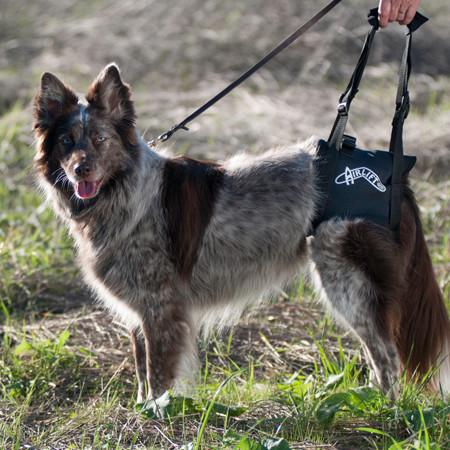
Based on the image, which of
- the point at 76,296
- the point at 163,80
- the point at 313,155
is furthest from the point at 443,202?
the point at 163,80

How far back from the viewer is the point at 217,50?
12.2 metres

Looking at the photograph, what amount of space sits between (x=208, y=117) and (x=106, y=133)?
531 centimetres

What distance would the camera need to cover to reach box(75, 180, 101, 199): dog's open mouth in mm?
4375

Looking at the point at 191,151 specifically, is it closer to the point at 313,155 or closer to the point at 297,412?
the point at 313,155

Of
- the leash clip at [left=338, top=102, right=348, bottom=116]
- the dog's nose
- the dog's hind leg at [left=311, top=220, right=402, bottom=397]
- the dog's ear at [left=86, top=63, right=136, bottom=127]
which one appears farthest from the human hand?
the dog's nose

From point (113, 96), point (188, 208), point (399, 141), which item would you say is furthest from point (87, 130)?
point (399, 141)

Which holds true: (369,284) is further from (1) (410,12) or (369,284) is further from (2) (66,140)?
(2) (66,140)

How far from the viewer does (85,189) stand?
439 cm

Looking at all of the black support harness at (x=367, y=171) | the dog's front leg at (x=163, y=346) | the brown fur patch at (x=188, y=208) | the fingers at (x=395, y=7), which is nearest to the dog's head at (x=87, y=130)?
the brown fur patch at (x=188, y=208)

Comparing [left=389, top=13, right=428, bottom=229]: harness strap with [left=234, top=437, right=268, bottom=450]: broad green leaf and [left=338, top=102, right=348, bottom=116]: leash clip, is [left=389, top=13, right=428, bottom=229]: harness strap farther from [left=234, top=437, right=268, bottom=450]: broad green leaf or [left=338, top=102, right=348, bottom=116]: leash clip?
[left=234, top=437, right=268, bottom=450]: broad green leaf

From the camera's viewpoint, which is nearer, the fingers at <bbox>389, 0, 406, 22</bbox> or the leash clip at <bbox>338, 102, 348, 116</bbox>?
the fingers at <bbox>389, 0, 406, 22</bbox>

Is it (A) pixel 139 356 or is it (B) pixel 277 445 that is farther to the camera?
(A) pixel 139 356

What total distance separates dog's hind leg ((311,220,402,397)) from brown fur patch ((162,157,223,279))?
73 centimetres

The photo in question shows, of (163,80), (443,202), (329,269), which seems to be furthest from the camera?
(163,80)
